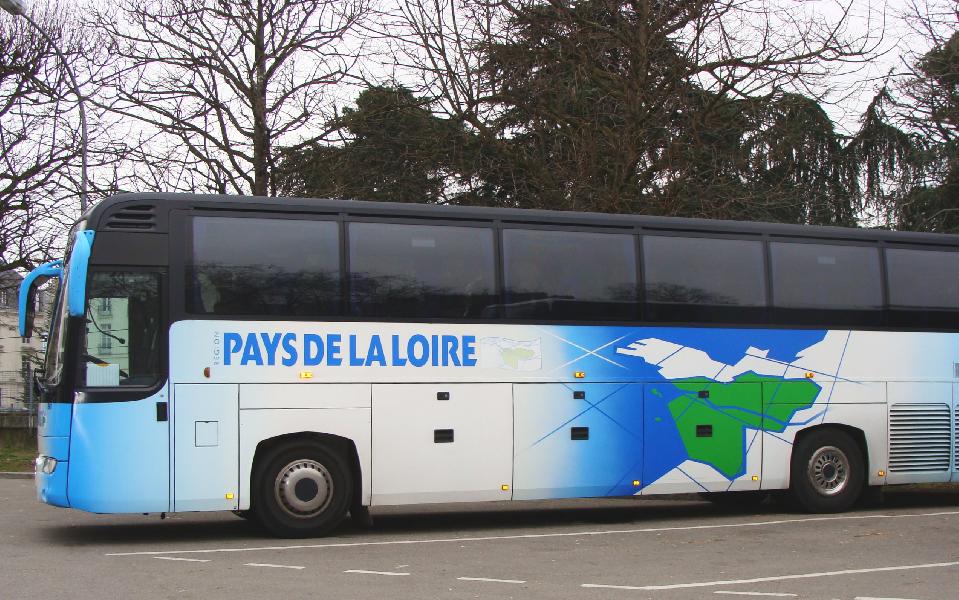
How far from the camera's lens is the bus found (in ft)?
37.8

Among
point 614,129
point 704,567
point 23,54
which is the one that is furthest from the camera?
point 23,54

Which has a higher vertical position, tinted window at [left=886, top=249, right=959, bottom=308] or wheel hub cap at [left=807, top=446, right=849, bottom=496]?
tinted window at [left=886, top=249, right=959, bottom=308]

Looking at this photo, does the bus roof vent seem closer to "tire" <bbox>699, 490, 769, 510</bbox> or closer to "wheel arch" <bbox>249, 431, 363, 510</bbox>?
"wheel arch" <bbox>249, 431, 363, 510</bbox>

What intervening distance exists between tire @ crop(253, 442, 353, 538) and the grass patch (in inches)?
454

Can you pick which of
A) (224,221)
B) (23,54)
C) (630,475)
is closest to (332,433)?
(224,221)

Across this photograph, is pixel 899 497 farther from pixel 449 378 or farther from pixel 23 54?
pixel 23 54

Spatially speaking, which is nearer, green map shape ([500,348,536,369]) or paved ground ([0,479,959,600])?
paved ground ([0,479,959,600])

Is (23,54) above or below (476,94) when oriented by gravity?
above

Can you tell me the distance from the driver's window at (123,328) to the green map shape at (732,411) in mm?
5774

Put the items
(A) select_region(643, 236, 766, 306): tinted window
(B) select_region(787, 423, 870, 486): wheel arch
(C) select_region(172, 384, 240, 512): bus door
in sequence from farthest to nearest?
1. (B) select_region(787, 423, 870, 486): wheel arch
2. (A) select_region(643, 236, 766, 306): tinted window
3. (C) select_region(172, 384, 240, 512): bus door

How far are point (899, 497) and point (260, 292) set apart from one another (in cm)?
1023

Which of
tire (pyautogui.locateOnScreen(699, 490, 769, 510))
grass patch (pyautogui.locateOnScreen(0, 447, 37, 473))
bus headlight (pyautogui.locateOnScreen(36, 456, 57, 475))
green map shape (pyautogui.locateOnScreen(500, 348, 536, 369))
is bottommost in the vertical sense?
tire (pyautogui.locateOnScreen(699, 490, 769, 510))

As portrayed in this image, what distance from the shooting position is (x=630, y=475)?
1338cm

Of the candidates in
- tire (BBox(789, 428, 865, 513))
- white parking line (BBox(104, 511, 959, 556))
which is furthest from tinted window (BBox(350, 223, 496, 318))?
tire (BBox(789, 428, 865, 513))
